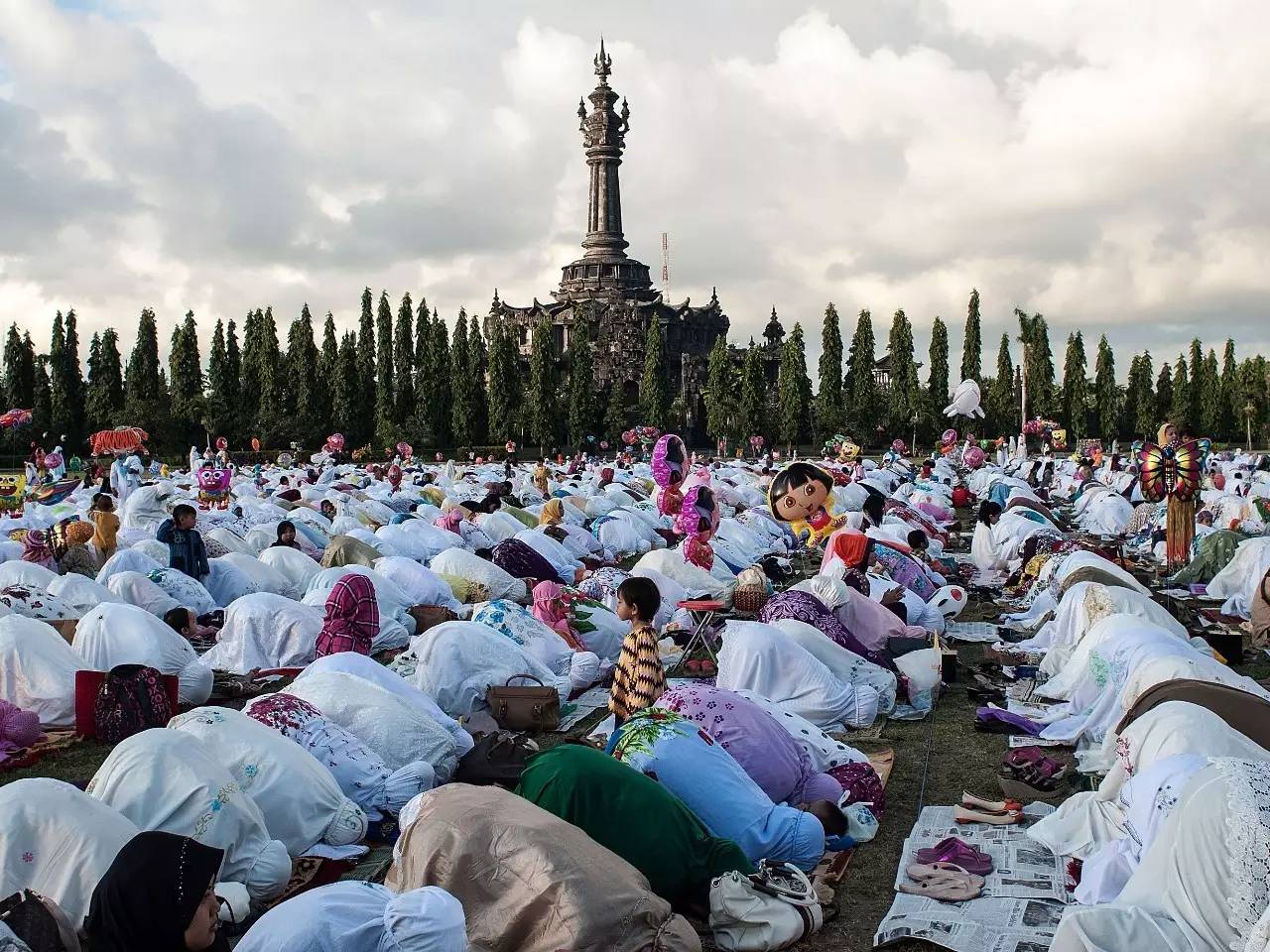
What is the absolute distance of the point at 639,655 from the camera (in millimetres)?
5754

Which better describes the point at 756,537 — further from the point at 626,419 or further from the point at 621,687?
the point at 626,419

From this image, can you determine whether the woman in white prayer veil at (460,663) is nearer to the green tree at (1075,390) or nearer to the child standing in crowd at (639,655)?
the child standing in crowd at (639,655)

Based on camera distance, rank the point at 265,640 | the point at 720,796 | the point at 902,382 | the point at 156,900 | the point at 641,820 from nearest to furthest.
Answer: the point at 156,900 < the point at 641,820 < the point at 720,796 < the point at 265,640 < the point at 902,382

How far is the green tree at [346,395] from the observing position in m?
47.5

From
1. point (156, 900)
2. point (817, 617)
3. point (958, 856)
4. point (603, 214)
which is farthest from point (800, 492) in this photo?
point (603, 214)

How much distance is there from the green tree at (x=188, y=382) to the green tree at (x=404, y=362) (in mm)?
7813

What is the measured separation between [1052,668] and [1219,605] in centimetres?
410

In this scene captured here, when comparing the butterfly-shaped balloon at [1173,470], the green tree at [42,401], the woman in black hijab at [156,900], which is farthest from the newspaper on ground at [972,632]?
the green tree at [42,401]

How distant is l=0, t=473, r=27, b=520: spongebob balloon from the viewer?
1649 cm

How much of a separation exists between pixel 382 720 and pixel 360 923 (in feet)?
8.75

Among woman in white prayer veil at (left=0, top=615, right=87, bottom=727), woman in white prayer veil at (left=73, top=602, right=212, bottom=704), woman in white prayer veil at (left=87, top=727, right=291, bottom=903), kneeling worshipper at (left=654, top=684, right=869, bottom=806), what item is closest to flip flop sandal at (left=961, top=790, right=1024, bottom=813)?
kneeling worshipper at (left=654, top=684, right=869, bottom=806)

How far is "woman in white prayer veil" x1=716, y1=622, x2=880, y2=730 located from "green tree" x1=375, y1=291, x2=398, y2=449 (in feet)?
133

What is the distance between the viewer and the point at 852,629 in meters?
8.33

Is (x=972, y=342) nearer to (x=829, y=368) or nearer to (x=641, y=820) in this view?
(x=829, y=368)
